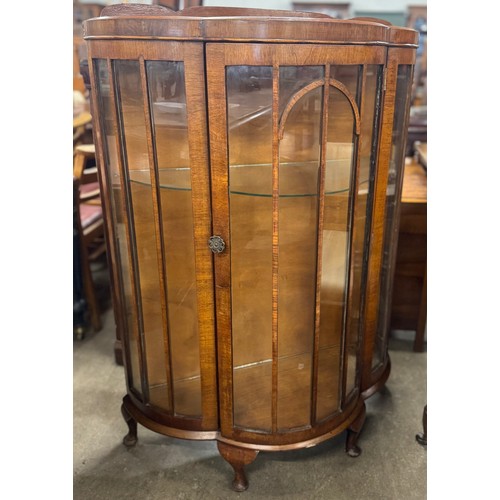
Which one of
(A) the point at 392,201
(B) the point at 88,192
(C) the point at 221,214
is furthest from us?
(B) the point at 88,192

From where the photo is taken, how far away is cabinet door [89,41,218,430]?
0.94 m

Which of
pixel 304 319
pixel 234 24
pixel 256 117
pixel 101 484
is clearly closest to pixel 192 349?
pixel 304 319

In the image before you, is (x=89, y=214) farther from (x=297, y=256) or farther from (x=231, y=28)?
(x=231, y=28)

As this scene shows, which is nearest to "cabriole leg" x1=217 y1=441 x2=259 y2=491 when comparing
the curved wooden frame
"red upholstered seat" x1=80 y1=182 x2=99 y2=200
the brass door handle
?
the brass door handle

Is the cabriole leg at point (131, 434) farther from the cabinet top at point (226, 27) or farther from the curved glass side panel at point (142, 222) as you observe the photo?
the cabinet top at point (226, 27)

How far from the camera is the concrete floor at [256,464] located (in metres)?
1.25

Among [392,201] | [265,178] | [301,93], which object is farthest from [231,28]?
[392,201]

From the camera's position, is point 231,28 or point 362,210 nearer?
point 231,28

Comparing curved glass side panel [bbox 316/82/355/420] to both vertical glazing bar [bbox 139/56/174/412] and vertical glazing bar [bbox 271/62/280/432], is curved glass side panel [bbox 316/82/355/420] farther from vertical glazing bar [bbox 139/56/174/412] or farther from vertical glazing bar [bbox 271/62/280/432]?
vertical glazing bar [bbox 139/56/174/412]

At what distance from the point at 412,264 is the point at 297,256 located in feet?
2.63

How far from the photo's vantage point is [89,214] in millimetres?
1993

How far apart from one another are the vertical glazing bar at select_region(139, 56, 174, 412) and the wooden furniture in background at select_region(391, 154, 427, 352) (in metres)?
0.90

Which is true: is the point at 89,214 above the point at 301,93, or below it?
below
